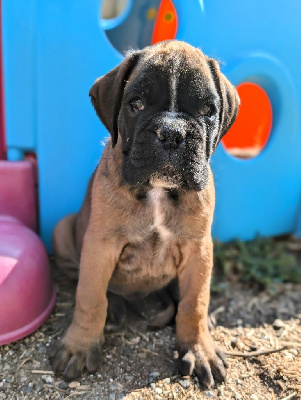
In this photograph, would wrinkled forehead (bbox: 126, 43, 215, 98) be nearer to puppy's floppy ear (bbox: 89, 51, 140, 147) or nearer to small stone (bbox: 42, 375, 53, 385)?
puppy's floppy ear (bbox: 89, 51, 140, 147)

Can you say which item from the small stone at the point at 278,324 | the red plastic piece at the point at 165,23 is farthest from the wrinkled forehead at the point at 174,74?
the small stone at the point at 278,324

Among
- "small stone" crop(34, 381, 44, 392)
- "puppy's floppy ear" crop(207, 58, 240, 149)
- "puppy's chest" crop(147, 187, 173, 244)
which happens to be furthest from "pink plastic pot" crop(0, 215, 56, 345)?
"puppy's floppy ear" crop(207, 58, 240, 149)

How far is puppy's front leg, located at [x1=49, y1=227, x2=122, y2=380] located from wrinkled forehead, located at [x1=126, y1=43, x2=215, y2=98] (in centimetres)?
110

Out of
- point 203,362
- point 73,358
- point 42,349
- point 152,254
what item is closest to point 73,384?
point 73,358

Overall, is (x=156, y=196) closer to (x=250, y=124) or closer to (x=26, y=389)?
(x=26, y=389)

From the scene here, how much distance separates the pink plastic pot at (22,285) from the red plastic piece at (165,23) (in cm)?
228

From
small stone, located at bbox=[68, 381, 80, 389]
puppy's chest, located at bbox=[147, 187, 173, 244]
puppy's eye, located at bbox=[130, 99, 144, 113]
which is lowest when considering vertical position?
small stone, located at bbox=[68, 381, 80, 389]

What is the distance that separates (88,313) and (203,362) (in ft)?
2.89

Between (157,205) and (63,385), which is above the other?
(157,205)

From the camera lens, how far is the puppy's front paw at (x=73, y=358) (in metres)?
3.24

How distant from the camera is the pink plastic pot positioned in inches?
133

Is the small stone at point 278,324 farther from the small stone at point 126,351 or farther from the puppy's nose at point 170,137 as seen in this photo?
the puppy's nose at point 170,137

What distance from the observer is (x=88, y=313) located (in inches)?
130

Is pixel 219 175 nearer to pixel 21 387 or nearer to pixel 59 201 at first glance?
pixel 59 201
